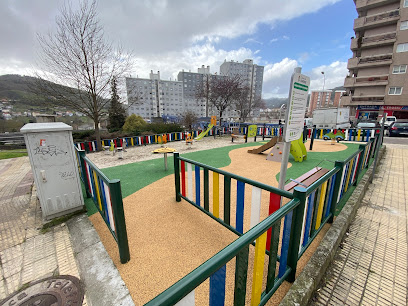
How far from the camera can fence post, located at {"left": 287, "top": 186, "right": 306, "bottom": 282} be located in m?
1.80

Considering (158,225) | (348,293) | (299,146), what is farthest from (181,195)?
(299,146)

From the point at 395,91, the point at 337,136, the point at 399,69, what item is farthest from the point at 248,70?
the point at 337,136

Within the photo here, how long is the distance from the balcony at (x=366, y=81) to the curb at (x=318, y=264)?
138 feet

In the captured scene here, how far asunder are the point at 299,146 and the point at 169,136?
1073 centimetres

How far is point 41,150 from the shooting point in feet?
10.4

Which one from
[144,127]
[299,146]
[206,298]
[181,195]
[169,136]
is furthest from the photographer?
[144,127]

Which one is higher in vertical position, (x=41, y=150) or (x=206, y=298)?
(x=41, y=150)

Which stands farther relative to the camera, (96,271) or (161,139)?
(161,139)

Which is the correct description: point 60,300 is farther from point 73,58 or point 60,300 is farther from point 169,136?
point 169,136

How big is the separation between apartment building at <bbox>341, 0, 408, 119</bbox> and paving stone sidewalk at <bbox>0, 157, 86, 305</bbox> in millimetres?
41065

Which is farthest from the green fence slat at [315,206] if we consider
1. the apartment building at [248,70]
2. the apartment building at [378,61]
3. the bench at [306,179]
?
the apartment building at [248,70]

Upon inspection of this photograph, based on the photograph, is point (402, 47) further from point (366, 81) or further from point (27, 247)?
point (27, 247)

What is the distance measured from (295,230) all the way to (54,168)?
4.01 meters

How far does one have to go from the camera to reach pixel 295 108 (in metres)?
2.49
